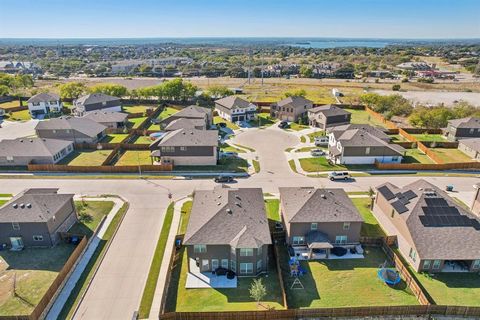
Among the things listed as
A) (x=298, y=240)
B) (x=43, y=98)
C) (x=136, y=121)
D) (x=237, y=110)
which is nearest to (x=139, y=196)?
(x=298, y=240)

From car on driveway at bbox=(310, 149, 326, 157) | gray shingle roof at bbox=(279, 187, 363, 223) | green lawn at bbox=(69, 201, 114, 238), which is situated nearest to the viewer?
gray shingle roof at bbox=(279, 187, 363, 223)

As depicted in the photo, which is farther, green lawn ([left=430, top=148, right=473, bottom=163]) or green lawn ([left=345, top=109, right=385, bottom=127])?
green lawn ([left=345, top=109, right=385, bottom=127])

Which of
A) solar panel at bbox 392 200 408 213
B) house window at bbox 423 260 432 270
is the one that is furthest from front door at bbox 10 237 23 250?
house window at bbox 423 260 432 270

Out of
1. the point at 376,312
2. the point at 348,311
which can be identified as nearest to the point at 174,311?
the point at 348,311

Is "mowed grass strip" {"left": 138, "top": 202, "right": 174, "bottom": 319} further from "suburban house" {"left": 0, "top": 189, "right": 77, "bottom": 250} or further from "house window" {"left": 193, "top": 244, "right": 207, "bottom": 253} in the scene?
"suburban house" {"left": 0, "top": 189, "right": 77, "bottom": 250}

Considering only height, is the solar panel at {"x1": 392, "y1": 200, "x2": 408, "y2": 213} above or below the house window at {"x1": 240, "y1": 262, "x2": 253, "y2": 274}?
above

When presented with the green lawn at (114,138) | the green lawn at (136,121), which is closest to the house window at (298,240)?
the green lawn at (114,138)
